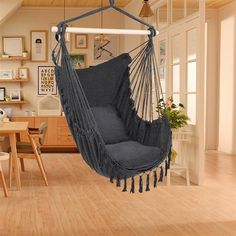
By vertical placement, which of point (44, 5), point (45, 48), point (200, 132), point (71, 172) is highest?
point (44, 5)

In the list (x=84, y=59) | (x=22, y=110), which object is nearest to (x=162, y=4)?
(x=84, y=59)

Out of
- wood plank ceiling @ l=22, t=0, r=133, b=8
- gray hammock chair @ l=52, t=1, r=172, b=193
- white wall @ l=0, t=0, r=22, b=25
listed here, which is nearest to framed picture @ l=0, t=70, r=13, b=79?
wood plank ceiling @ l=22, t=0, r=133, b=8

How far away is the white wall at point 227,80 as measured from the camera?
957cm

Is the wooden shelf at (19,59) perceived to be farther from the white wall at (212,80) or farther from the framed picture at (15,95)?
the white wall at (212,80)

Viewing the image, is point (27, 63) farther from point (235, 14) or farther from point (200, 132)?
point (200, 132)

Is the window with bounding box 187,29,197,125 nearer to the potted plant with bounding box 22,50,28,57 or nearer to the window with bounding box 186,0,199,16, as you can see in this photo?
the window with bounding box 186,0,199,16

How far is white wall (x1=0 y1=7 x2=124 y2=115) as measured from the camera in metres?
10.1

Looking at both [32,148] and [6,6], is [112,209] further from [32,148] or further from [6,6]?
[6,6]

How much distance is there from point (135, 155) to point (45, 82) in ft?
21.1

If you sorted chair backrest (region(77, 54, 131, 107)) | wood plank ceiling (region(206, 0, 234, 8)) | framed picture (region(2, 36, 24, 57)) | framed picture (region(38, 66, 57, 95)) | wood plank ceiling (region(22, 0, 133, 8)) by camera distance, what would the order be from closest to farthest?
chair backrest (region(77, 54, 131, 107)), wood plank ceiling (region(206, 0, 234, 8)), wood plank ceiling (region(22, 0, 133, 8)), framed picture (region(2, 36, 24, 57)), framed picture (region(38, 66, 57, 95))

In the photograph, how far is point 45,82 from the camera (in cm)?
1022

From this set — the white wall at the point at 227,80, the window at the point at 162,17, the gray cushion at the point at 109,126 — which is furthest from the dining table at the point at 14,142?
the white wall at the point at 227,80

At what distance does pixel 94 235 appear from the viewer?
4133 mm

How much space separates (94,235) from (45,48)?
6.56 meters
